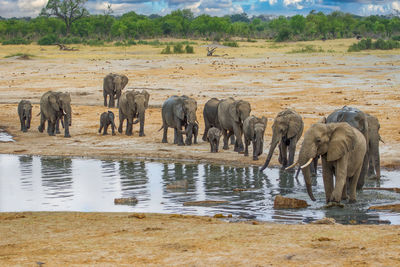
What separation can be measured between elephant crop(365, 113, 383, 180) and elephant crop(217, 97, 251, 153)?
13.5 ft

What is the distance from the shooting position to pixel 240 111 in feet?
57.4

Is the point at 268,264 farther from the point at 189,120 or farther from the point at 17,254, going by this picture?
the point at 189,120

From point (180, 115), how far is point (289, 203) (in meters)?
8.18

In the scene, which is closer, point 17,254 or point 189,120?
point 17,254

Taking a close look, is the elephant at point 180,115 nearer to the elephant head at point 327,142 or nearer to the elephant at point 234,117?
the elephant at point 234,117

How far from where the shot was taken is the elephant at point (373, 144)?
44.2 feet

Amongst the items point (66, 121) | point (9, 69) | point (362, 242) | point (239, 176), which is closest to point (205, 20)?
point (9, 69)

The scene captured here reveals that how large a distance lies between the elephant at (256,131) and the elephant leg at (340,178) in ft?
17.0

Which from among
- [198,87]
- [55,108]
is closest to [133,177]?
[55,108]

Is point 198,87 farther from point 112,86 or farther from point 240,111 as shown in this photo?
point 240,111

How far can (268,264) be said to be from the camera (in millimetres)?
6719

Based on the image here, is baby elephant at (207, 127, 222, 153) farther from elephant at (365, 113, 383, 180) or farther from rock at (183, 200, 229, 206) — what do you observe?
rock at (183, 200, 229, 206)

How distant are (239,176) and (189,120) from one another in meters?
4.28

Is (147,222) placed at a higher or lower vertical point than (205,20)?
lower
